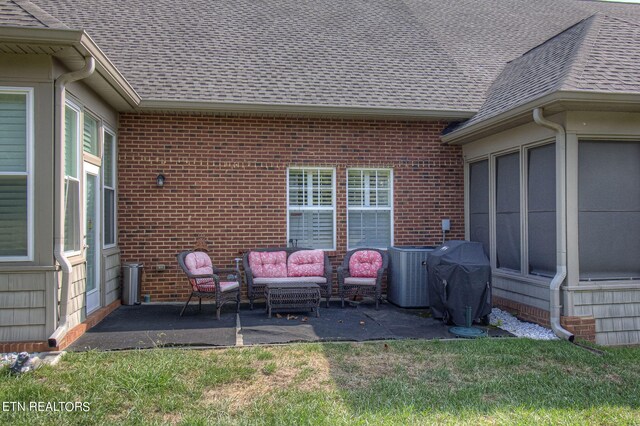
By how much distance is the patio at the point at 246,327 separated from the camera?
6.24 meters

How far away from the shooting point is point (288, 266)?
887cm

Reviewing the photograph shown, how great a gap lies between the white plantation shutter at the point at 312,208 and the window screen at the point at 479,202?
2.54m

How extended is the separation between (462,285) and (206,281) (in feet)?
12.6

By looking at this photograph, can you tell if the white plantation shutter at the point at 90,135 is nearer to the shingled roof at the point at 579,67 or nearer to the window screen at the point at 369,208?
the window screen at the point at 369,208

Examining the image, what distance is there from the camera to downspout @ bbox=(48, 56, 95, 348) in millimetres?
5844

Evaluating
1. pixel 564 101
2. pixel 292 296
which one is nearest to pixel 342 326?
pixel 292 296

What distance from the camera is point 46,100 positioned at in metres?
5.87

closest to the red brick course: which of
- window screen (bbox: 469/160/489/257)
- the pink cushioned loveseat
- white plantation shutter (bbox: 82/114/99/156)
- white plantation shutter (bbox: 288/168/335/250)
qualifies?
window screen (bbox: 469/160/489/257)

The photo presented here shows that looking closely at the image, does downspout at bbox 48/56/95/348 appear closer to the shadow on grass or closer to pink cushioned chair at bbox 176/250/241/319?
pink cushioned chair at bbox 176/250/241/319

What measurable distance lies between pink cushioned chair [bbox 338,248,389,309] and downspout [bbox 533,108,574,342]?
107 inches

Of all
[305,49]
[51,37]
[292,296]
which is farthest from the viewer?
[305,49]

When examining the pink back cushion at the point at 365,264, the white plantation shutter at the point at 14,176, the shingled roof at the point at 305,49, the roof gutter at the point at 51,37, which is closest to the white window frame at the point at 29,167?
the white plantation shutter at the point at 14,176

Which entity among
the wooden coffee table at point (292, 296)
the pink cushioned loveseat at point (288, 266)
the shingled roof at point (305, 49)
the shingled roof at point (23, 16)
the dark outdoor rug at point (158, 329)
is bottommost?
the dark outdoor rug at point (158, 329)

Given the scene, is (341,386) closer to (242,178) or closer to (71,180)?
(71,180)
